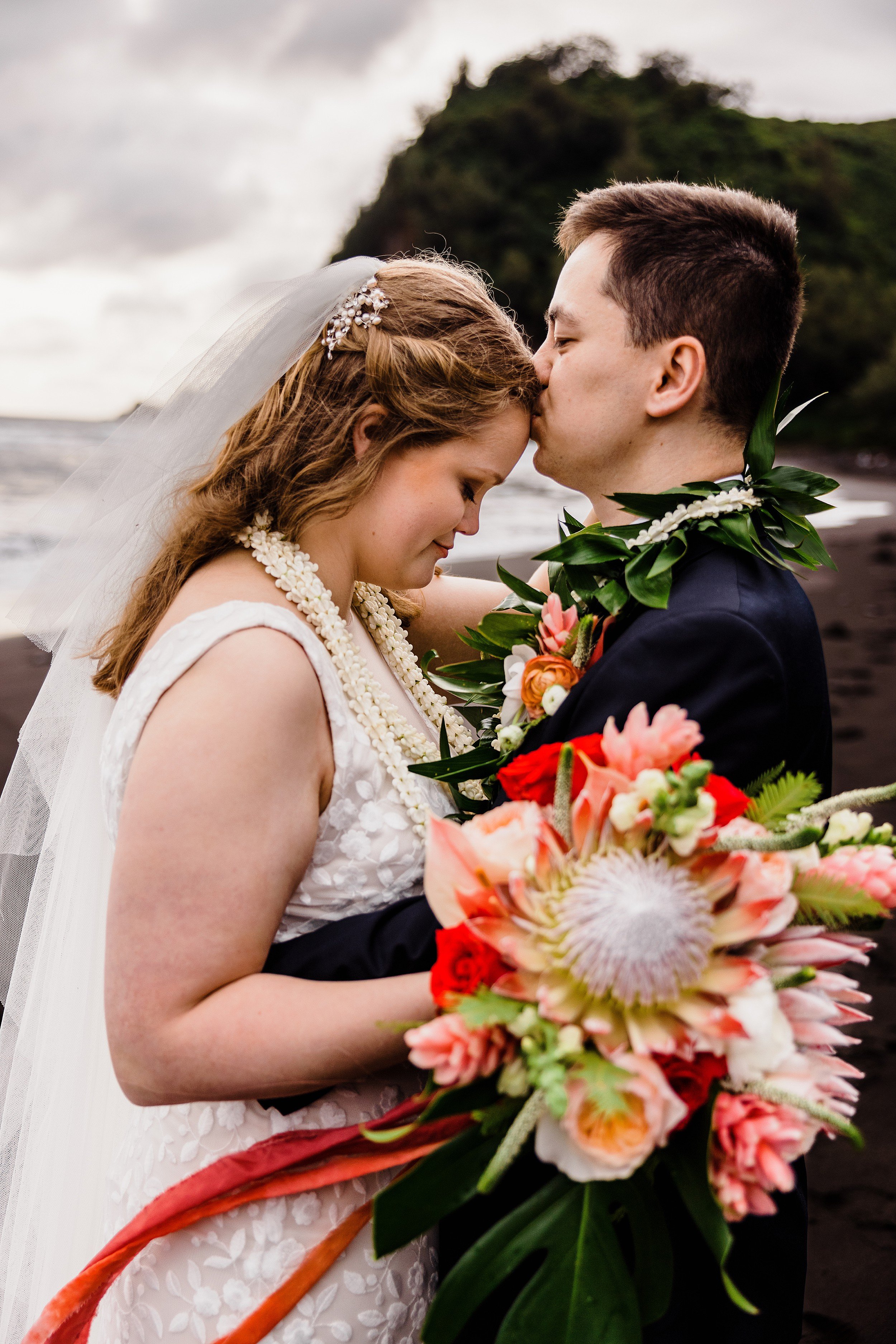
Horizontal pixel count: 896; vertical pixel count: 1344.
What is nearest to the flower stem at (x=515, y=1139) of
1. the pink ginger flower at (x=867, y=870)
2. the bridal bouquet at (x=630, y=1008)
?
the bridal bouquet at (x=630, y=1008)

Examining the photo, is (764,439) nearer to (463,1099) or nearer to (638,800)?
(638,800)

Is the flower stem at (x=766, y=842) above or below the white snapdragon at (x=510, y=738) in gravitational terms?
above

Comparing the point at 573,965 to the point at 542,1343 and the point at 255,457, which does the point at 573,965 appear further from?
the point at 255,457

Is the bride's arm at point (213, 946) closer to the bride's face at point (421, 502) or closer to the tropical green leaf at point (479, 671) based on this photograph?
the bride's face at point (421, 502)

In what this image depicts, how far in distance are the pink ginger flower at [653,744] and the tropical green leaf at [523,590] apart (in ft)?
3.31

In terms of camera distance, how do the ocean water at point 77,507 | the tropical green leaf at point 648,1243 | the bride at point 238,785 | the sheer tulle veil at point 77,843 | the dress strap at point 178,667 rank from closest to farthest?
the tropical green leaf at point 648,1243 → the bride at point 238,785 → the dress strap at point 178,667 → the sheer tulle veil at point 77,843 → the ocean water at point 77,507

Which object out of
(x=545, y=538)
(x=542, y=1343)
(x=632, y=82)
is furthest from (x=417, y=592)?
(x=632, y=82)

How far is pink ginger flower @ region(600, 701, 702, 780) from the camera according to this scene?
1.25m

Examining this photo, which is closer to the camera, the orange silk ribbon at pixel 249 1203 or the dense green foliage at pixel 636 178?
the orange silk ribbon at pixel 249 1203

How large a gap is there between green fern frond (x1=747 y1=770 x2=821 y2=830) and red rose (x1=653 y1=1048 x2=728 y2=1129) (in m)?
0.31

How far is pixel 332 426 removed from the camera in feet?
6.61

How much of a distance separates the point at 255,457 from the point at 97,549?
0.50 meters

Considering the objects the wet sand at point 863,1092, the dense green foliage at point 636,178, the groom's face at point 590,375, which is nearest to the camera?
the groom's face at point 590,375

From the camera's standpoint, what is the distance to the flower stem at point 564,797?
128cm
